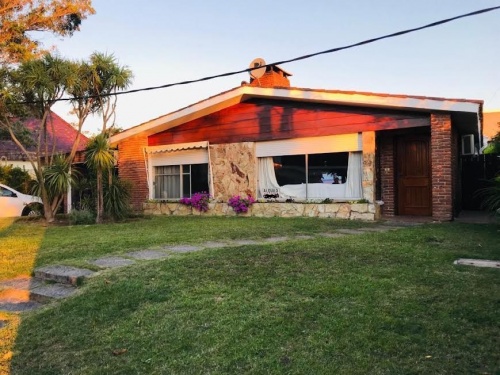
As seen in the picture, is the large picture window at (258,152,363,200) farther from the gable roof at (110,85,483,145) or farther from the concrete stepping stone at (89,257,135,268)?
the concrete stepping stone at (89,257,135,268)

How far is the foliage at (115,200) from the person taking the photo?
39.8ft

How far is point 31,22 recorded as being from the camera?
14.9 metres

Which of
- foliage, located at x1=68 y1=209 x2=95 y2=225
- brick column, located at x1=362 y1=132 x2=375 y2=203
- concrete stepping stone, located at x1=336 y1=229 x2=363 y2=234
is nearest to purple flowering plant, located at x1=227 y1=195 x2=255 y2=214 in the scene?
brick column, located at x1=362 y1=132 x2=375 y2=203

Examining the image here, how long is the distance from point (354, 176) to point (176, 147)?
616 cm

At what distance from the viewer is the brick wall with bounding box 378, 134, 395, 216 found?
11.4m

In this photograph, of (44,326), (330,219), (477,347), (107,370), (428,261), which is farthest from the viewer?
(330,219)

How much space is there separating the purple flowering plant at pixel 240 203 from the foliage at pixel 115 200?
10.4 ft

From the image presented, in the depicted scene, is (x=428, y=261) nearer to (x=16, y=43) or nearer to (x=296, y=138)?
(x=296, y=138)

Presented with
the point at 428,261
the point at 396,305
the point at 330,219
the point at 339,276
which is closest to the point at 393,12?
the point at 330,219

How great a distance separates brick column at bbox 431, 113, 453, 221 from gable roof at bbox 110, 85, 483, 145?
14.3 inches

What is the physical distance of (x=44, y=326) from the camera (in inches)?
Result: 154

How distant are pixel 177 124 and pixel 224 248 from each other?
870 centimetres

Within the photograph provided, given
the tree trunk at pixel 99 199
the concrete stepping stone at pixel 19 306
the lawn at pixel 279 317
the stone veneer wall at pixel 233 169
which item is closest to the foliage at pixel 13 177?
the tree trunk at pixel 99 199

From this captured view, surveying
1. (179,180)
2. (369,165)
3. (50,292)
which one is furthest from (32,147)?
(50,292)
